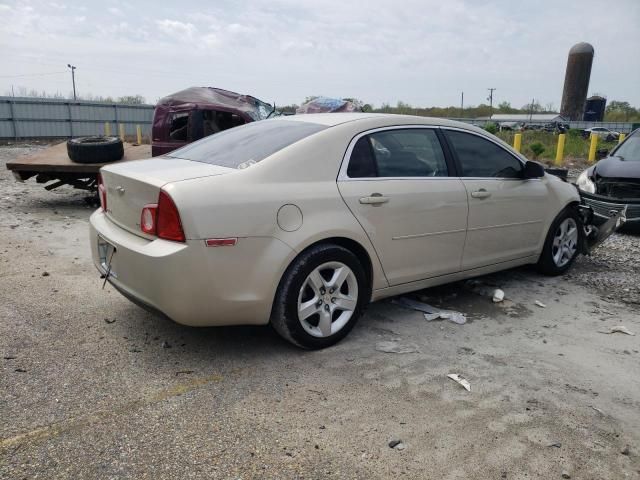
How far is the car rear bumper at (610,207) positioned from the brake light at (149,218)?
560cm

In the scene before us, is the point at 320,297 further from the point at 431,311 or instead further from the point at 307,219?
the point at 431,311

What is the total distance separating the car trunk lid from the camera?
3.27 metres

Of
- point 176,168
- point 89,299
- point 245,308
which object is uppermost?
point 176,168

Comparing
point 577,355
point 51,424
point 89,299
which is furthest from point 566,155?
point 51,424

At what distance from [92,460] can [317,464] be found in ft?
3.43

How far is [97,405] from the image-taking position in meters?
2.93

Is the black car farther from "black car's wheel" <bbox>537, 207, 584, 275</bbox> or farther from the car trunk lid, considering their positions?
the car trunk lid

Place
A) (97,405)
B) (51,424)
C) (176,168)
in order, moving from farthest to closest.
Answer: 1. (176,168)
2. (97,405)
3. (51,424)

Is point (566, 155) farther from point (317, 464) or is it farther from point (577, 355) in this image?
point (317, 464)

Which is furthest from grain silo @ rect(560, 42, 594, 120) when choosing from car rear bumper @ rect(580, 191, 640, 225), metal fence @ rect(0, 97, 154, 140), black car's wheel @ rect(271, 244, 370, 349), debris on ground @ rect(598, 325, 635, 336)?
black car's wheel @ rect(271, 244, 370, 349)

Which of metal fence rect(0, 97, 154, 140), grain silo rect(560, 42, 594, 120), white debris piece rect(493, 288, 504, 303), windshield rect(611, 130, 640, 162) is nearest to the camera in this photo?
white debris piece rect(493, 288, 504, 303)

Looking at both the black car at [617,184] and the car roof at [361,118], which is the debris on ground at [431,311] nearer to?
the car roof at [361,118]

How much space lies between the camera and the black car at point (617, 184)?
686 cm

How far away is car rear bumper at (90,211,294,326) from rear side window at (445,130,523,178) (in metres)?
1.95
